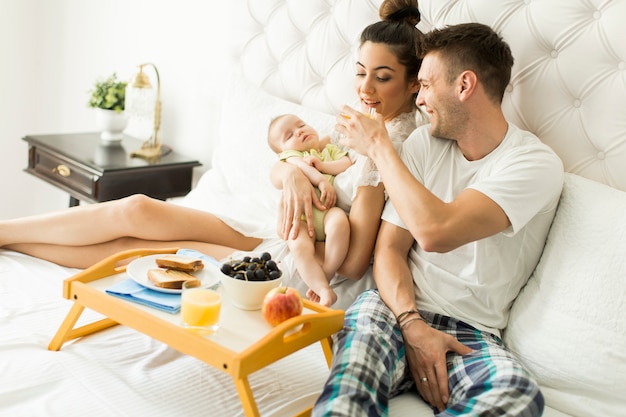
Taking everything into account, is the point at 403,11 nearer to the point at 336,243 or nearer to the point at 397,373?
the point at 336,243

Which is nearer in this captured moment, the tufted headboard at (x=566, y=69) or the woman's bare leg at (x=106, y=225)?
the tufted headboard at (x=566, y=69)

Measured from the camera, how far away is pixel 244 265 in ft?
5.10

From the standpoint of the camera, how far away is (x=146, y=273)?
1635mm

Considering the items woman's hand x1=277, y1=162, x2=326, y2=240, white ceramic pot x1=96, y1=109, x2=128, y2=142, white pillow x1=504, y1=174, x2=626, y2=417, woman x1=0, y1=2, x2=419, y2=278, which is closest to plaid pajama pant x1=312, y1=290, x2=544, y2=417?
white pillow x1=504, y1=174, x2=626, y2=417

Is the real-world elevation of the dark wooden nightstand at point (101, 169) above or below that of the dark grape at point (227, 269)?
below

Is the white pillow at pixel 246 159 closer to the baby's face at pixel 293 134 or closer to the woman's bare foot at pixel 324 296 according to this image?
the baby's face at pixel 293 134

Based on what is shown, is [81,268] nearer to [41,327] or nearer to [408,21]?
[41,327]

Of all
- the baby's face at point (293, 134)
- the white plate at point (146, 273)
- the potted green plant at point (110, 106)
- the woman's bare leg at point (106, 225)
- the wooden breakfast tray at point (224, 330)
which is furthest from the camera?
the potted green plant at point (110, 106)

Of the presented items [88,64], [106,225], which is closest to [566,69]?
[106,225]

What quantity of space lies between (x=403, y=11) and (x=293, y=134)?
0.56m

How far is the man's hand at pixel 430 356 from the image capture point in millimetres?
1560

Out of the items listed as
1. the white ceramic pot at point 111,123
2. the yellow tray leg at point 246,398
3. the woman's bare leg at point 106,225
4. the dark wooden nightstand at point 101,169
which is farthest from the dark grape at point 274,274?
the white ceramic pot at point 111,123

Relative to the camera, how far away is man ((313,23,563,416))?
1.57 metres

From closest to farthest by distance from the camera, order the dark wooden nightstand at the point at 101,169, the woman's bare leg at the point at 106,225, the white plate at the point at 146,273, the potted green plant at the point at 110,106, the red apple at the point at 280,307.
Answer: the red apple at the point at 280,307, the white plate at the point at 146,273, the woman's bare leg at the point at 106,225, the dark wooden nightstand at the point at 101,169, the potted green plant at the point at 110,106
